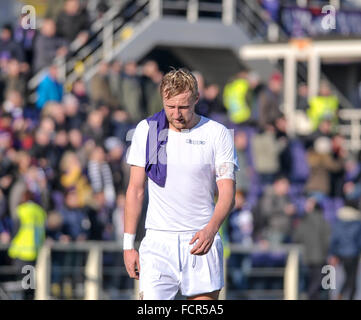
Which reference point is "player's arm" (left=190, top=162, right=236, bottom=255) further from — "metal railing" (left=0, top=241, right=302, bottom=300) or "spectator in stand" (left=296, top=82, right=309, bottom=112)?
"spectator in stand" (left=296, top=82, right=309, bottom=112)

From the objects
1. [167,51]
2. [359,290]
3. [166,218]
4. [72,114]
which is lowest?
[359,290]

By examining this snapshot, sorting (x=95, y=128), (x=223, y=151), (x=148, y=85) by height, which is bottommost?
(x=223, y=151)

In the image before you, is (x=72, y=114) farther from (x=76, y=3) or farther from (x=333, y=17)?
(x=333, y=17)

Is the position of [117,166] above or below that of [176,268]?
above

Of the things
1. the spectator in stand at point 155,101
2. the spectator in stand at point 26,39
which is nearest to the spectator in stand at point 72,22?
the spectator in stand at point 26,39

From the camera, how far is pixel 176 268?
7027mm

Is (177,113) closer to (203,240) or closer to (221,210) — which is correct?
(221,210)

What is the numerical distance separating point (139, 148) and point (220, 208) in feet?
2.01

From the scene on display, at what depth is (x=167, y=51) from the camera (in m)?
23.7

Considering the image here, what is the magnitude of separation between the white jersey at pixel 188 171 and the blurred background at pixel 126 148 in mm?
4207

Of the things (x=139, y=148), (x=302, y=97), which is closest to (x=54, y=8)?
(x=302, y=97)

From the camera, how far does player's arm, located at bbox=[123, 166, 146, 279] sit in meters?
6.96

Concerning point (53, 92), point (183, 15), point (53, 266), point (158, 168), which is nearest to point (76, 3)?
point (53, 92)
